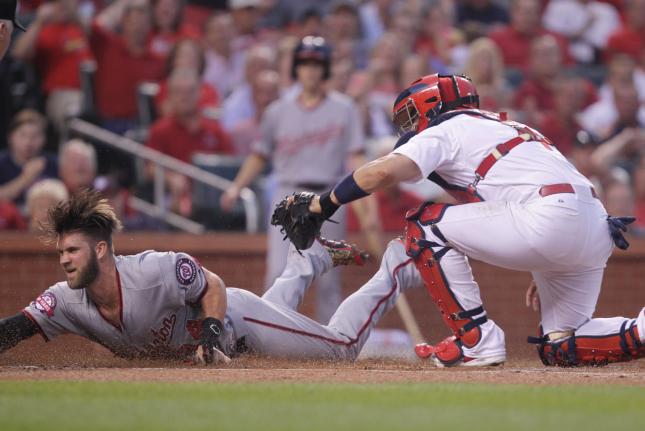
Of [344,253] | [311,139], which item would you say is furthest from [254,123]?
[344,253]

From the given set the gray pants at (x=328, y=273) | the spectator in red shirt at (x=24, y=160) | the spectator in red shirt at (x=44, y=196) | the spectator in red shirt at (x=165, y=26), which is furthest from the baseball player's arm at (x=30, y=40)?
the gray pants at (x=328, y=273)

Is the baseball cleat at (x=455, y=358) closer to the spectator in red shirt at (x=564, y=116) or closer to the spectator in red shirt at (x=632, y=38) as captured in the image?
the spectator in red shirt at (x=564, y=116)

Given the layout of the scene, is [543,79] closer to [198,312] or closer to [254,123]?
[254,123]

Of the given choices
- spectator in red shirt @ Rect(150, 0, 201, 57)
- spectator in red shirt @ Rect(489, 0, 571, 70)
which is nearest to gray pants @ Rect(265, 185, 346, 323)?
spectator in red shirt @ Rect(150, 0, 201, 57)

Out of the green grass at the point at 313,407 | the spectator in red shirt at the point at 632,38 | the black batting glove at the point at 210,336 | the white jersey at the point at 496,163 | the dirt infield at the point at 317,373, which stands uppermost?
the spectator in red shirt at the point at 632,38

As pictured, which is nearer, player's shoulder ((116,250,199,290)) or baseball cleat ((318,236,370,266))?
player's shoulder ((116,250,199,290))

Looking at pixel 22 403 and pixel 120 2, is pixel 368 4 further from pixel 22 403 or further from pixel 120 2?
pixel 22 403

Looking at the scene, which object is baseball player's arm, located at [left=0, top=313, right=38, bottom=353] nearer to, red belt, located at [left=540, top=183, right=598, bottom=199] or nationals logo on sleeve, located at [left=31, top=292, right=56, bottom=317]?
nationals logo on sleeve, located at [left=31, top=292, right=56, bottom=317]
